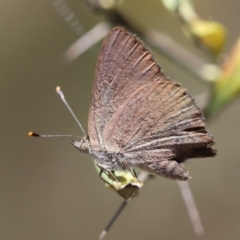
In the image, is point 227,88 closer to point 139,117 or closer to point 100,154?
point 139,117

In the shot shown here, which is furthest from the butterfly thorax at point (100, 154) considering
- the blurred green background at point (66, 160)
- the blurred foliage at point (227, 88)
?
the blurred green background at point (66, 160)

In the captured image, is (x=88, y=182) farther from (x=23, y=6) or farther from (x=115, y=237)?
(x=23, y=6)

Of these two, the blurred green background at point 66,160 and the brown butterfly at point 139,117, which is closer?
the brown butterfly at point 139,117

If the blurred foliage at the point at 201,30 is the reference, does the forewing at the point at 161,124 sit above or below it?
below

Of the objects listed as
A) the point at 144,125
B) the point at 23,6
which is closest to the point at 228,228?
the point at 144,125

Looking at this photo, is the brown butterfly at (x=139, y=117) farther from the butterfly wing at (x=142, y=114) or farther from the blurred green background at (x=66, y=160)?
the blurred green background at (x=66, y=160)

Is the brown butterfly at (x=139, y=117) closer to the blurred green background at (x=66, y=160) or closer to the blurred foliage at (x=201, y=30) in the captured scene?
the blurred foliage at (x=201, y=30)
